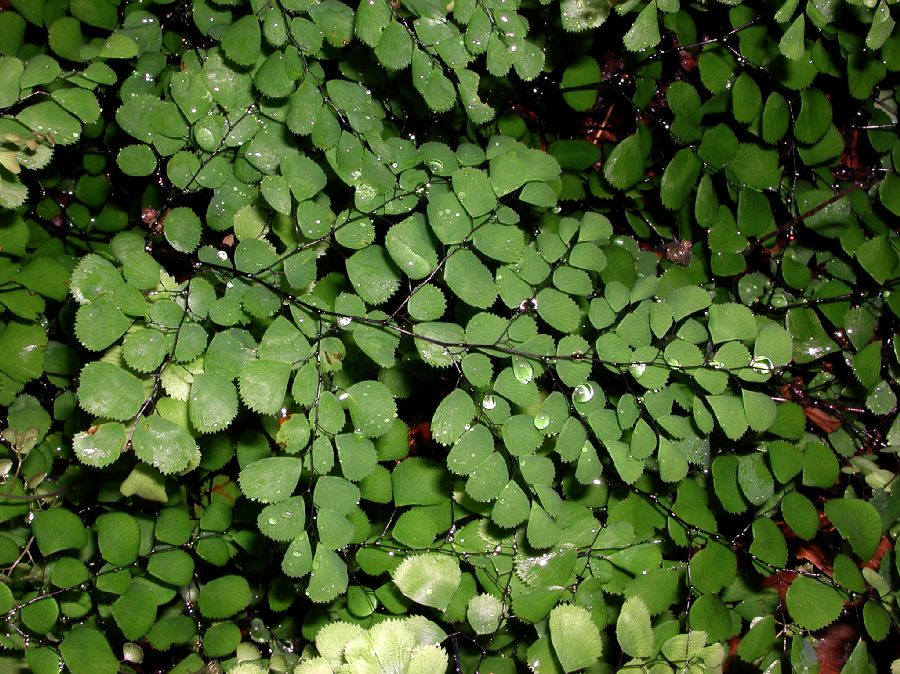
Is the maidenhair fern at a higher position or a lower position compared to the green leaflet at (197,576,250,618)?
higher

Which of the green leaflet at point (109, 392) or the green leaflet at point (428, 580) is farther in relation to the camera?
the green leaflet at point (428, 580)

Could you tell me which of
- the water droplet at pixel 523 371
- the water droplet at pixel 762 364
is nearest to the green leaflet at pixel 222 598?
the water droplet at pixel 523 371

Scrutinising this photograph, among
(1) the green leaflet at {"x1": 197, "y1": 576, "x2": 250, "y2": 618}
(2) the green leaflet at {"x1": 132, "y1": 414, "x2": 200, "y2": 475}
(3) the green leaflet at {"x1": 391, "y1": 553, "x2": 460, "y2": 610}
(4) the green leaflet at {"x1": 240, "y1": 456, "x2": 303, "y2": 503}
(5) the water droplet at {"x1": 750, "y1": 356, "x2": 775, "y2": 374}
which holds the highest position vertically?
(5) the water droplet at {"x1": 750, "y1": 356, "x2": 775, "y2": 374}

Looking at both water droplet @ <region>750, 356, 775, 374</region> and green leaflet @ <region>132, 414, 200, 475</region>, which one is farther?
water droplet @ <region>750, 356, 775, 374</region>

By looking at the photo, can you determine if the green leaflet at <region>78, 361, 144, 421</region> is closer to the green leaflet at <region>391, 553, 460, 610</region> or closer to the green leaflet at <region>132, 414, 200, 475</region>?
the green leaflet at <region>132, 414, 200, 475</region>

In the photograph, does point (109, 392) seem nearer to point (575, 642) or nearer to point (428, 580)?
point (428, 580)

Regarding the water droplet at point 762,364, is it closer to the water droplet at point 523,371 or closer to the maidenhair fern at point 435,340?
the maidenhair fern at point 435,340

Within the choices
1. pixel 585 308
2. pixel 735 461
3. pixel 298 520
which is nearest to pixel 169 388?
pixel 298 520

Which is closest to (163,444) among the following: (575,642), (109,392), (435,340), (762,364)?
(109,392)

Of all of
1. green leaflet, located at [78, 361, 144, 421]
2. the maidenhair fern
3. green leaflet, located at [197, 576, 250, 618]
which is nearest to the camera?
green leaflet, located at [78, 361, 144, 421]

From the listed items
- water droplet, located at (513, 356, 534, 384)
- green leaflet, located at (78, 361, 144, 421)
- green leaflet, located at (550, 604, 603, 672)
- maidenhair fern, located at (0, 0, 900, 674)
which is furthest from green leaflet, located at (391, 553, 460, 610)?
green leaflet, located at (78, 361, 144, 421)
